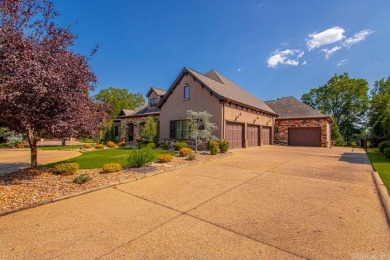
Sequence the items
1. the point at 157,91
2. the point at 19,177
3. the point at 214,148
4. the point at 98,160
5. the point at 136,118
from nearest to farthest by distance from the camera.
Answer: the point at 19,177
the point at 98,160
the point at 214,148
the point at 157,91
the point at 136,118

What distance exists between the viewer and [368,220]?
12.9 feet

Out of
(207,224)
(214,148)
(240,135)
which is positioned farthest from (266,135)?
(207,224)

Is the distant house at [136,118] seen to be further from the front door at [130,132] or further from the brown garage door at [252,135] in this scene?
the brown garage door at [252,135]

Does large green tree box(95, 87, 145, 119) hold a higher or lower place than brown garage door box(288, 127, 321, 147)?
higher

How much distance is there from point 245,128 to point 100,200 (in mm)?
16282

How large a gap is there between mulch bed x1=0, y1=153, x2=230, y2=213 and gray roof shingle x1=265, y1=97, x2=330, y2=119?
846 inches

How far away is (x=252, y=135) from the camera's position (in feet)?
69.5

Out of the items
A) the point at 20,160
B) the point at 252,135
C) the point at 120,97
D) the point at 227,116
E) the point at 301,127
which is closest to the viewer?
the point at 20,160

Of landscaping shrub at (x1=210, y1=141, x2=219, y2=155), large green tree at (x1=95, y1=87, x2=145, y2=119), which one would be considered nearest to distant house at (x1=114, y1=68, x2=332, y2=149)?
landscaping shrub at (x1=210, y1=141, x2=219, y2=155)

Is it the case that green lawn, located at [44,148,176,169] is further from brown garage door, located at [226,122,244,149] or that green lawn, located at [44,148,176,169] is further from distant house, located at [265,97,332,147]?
distant house, located at [265,97,332,147]

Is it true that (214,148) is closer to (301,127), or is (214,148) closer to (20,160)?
(20,160)

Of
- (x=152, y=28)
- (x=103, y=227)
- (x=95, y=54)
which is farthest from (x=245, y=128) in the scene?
(x=103, y=227)

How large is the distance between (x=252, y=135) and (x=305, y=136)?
7.79 metres

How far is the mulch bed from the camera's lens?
5.01 meters
